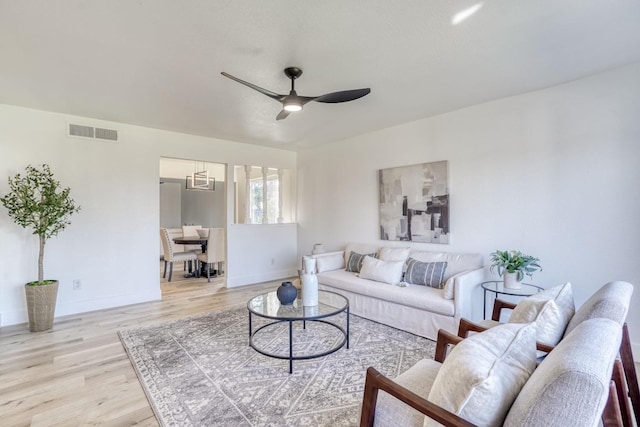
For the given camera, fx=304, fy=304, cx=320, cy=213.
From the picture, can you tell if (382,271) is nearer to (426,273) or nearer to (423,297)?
(426,273)

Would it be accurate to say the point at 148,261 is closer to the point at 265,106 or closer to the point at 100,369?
the point at 100,369

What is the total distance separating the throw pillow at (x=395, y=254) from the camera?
395cm

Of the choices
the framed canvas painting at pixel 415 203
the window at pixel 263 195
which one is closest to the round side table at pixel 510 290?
the framed canvas painting at pixel 415 203

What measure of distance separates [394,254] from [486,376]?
3.05 metres

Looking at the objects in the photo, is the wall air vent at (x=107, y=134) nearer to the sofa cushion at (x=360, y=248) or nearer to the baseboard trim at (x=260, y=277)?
the baseboard trim at (x=260, y=277)

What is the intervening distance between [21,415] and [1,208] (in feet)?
9.00

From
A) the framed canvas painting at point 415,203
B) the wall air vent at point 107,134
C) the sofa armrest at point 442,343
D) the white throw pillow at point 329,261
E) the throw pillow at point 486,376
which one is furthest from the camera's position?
the white throw pillow at point 329,261

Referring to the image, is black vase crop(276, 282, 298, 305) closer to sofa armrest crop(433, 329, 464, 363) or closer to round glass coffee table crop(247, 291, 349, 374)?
round glass coffee table crop(247, 291, 349, 374)

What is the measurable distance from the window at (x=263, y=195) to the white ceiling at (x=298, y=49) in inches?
89.1

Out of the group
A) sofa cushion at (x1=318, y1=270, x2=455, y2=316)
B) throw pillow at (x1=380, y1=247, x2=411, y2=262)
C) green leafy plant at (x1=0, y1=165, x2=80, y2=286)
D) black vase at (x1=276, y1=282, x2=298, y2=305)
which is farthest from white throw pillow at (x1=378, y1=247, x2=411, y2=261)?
green leafy plant at (x1=0, y1=165, x2=80, y2=286)

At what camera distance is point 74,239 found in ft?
12.9

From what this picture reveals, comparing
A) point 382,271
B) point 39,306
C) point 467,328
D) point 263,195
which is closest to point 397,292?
point 382,271

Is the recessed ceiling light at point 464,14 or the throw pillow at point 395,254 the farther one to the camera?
the throw pillow at point 395,254

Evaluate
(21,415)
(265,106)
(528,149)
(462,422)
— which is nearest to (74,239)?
(21,415)
